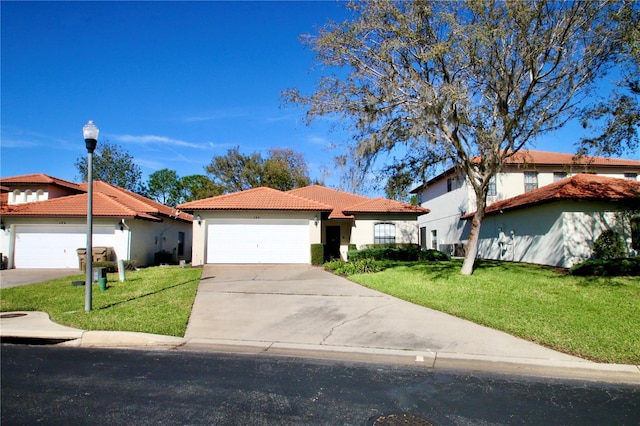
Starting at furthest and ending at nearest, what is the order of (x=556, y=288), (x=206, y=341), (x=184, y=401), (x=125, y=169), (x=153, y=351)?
(x=125, y=169)
(x=556, y=288)
(x=206, y=341)
(x=153, y=351)
(x=184, y=401)

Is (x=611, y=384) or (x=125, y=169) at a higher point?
(x=125, y=169)

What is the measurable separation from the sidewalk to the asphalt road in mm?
417

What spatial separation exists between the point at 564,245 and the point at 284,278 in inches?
458

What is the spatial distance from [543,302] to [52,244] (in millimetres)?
20542

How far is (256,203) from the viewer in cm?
1997

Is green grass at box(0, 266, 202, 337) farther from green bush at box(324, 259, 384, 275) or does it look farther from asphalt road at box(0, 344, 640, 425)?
green bush at box(324, 259, 384, 275)

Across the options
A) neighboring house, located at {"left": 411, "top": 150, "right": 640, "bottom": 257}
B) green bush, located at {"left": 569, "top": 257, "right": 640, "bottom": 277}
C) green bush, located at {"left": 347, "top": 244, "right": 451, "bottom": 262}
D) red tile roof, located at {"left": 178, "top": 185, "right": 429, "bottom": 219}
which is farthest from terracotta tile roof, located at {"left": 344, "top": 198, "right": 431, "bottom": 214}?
green bush, located at {"left": 569, "top": 257, "right": 640, "bottom": 277}

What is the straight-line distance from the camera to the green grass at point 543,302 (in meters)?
6.23

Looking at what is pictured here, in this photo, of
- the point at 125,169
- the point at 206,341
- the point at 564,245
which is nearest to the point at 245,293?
the point at 206,341

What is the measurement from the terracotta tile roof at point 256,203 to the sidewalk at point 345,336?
9504 mm

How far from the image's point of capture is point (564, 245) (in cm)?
1623

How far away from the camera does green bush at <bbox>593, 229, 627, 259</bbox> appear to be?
1622 cm

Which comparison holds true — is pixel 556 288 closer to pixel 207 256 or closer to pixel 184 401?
pixel 184 401

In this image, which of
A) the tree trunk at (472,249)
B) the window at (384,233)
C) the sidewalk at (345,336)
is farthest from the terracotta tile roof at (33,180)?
the tree trunk at (472,249)
